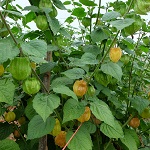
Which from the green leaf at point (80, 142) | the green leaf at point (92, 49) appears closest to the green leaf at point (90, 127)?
the green leaf at point (80, 142)

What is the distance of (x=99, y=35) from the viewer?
1.17 metres

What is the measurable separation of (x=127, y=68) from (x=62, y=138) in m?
0.66

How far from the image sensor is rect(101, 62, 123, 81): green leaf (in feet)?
3.12

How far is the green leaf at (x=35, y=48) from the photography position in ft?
2.59

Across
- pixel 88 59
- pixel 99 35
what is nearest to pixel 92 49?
pixel 99 35

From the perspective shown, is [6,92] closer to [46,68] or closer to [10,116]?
[46,68]

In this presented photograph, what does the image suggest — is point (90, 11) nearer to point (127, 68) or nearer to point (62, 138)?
point (127, 68)

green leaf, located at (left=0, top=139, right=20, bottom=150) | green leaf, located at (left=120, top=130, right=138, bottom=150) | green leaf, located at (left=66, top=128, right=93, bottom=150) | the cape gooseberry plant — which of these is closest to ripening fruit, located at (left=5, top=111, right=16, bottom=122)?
the cape gooseberry plant

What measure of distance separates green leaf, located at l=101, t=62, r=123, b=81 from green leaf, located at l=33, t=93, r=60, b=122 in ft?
0.75

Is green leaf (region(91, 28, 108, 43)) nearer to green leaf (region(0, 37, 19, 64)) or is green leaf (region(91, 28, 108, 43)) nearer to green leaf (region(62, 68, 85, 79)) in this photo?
green leaf (region(62, 68, 85, 79))

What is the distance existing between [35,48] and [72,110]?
0.87 feet

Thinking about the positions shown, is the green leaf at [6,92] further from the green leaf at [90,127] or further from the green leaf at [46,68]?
the green leaf at [90,127]

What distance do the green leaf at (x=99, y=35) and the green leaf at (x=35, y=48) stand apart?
370 millimetres

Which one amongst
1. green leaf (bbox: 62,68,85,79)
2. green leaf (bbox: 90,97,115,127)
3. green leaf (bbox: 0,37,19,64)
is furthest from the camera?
green leaf (bbox: 62,68,85,79)
